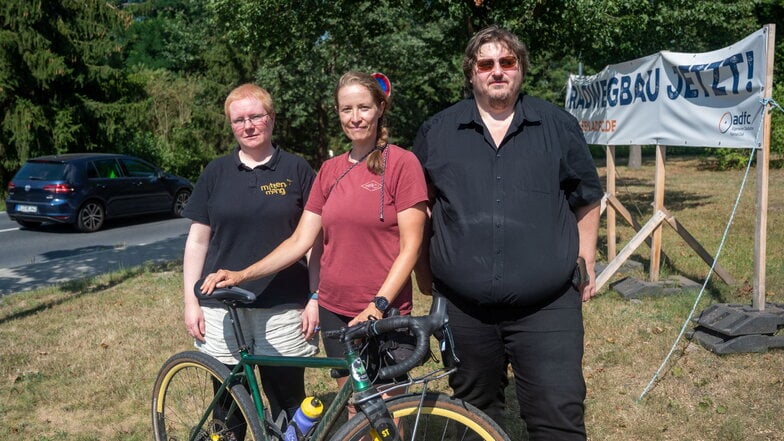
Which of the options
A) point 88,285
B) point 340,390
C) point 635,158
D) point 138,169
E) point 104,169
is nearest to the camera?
point 340,390

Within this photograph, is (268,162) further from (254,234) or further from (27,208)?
(27,208)

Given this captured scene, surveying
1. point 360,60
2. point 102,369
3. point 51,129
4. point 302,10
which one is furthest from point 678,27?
point 51,129

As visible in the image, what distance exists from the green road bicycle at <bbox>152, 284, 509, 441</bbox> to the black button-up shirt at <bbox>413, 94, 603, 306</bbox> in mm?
322

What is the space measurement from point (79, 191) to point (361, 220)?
1282 centimetres

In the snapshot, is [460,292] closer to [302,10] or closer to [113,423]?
[113,423]

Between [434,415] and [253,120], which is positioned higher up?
[253,120]

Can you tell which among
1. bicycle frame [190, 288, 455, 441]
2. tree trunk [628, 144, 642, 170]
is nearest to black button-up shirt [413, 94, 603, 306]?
bicycle frame [190, 288, 455, 441]

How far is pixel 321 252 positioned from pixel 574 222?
113cm

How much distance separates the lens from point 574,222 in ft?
9.30

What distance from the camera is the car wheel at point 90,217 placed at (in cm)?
1412

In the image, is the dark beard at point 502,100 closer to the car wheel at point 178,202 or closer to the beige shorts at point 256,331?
the beige shorts at point 256,331

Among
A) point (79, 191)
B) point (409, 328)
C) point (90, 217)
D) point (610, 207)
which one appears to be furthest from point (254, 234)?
point (90, 217)

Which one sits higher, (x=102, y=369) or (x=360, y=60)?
(x=360, y=60)

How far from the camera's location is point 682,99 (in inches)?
268
